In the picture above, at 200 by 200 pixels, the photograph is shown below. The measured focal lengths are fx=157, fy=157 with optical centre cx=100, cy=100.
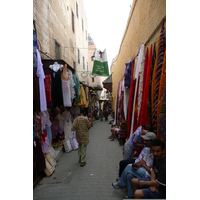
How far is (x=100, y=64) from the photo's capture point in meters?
8.80

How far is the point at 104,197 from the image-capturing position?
2980 mm

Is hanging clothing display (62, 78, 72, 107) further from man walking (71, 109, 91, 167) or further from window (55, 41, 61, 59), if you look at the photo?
window (55, 41, 61, 59)

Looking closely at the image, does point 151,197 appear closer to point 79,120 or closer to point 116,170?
point 116,170

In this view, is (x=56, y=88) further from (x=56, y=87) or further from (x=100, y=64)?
(x=100, y=64)

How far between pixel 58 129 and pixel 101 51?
526 cm

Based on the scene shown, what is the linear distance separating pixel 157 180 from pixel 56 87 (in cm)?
312

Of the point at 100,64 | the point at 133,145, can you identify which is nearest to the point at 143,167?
the point at 133,145

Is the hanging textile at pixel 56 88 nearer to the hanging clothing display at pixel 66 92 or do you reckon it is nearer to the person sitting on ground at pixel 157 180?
the hanging clothing display at pixel 66 92

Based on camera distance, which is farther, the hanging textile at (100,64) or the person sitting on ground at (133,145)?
the hanging textile at (100,64)

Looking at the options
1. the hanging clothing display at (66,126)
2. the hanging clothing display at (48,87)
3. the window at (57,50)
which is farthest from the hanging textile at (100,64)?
the hanging clothing display at (48,87)

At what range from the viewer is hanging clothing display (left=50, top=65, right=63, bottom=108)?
13.5ft

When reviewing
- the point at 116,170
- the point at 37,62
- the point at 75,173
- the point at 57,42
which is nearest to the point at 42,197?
the point at 75,173

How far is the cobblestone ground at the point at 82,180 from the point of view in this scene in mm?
3076

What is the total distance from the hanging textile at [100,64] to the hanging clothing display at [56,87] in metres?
4.47
